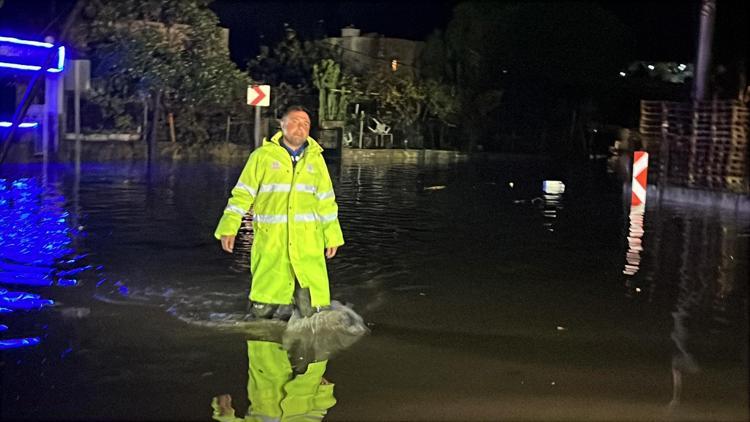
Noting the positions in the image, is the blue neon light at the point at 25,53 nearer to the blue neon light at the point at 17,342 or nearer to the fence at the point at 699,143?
the fence at the point at 699,143

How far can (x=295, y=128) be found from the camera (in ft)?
23.0

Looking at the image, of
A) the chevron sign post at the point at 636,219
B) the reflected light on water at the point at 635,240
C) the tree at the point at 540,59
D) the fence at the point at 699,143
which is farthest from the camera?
the tree at the point at 540,59

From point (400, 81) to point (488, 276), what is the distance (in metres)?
34.7

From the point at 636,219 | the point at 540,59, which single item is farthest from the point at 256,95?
the point at 540,59

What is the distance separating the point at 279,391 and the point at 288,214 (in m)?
1.53

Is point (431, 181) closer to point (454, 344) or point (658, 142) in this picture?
point (658, 142)

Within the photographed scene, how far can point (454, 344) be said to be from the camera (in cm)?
720

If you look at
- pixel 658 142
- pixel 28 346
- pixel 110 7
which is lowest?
pixel 28 346

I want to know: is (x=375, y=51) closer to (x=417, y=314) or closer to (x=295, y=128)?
(x=417, y=314)

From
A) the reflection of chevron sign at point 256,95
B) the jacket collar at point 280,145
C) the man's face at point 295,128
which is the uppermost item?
the reflection of chevron sign at point 256,95

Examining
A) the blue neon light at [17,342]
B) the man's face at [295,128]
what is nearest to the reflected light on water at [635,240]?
→ the man's face at [295,128]

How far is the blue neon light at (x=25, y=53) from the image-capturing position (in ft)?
82.8

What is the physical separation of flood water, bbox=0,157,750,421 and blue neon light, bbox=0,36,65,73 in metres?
9.96

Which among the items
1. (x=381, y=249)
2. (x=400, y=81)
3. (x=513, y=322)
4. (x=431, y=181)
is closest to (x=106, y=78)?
(x=431, y=181)
